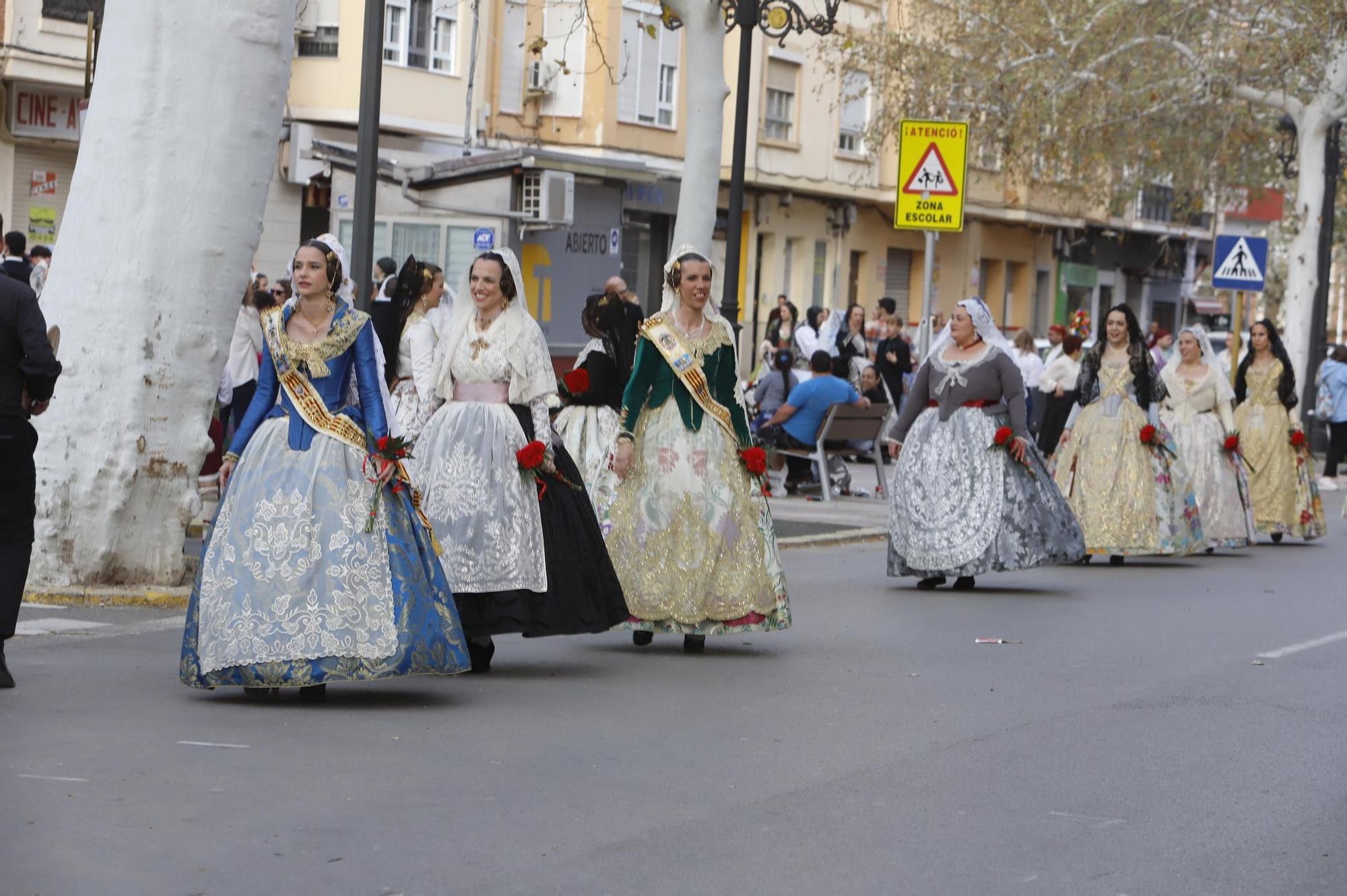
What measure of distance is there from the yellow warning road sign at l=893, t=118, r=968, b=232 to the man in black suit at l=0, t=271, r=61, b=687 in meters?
12.0

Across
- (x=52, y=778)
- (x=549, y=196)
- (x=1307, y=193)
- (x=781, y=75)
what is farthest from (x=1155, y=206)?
(x=52, y=778)

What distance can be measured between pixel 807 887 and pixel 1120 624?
7.39 meters

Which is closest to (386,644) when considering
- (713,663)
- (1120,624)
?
(713,663)

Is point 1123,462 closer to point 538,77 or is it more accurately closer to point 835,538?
point 835,538

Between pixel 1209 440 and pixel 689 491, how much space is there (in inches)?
366

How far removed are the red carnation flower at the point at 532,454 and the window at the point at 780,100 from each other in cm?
3249

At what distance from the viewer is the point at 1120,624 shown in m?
13.1

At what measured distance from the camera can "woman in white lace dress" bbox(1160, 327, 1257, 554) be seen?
63.2 feet

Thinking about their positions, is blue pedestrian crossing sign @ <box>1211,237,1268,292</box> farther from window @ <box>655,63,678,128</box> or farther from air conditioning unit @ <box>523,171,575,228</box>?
window @ <box>655,63,678,128</box>

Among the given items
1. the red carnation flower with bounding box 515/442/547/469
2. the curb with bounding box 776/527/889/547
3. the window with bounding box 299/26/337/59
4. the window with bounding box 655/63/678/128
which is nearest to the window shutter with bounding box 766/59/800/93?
the window with bounding box 655/63/678/128

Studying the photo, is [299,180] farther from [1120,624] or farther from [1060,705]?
[1060,705]

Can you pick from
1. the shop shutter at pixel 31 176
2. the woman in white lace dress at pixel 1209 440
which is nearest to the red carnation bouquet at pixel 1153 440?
the woman in white lace dress at pixel 1209 440

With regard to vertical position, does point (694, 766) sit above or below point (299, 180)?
below

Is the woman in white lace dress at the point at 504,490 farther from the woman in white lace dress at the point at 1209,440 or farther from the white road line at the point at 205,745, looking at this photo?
the woman in white lace dress at the point at 1209,440
